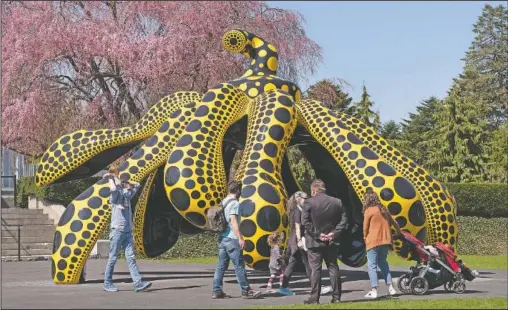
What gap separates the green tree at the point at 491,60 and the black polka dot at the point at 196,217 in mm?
41115

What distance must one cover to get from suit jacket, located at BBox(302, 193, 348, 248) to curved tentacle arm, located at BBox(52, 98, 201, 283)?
4650mm

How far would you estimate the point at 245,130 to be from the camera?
1697 centimetres

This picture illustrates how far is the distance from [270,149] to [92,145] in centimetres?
397

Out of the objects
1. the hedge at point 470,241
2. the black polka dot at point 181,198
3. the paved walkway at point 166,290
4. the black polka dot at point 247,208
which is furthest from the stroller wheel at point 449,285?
the hedge at point 470,241

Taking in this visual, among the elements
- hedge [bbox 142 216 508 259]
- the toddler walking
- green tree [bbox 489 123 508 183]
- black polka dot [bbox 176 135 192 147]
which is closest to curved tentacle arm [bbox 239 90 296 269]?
the toddler walking

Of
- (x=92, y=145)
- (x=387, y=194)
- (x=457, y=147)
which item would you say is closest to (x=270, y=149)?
(x=387, y=194)

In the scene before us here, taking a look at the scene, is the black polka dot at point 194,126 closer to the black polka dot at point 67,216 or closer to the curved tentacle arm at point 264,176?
the curved tentacle arm at point 264,176

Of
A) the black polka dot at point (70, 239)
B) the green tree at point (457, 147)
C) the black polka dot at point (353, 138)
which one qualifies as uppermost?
the green tree at point (457, 147)

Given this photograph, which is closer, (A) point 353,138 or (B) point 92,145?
(A) point 353,138

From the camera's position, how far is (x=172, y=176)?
14812 mm

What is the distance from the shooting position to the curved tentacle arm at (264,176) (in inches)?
543

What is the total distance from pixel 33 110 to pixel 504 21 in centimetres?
3364

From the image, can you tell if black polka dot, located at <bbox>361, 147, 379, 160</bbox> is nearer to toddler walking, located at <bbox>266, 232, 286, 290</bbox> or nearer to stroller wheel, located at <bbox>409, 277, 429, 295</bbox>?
toddler walking, located at <bbox>266, 232, 286, 290</bbox>

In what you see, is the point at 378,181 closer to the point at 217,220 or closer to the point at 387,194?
the point at 387,194
